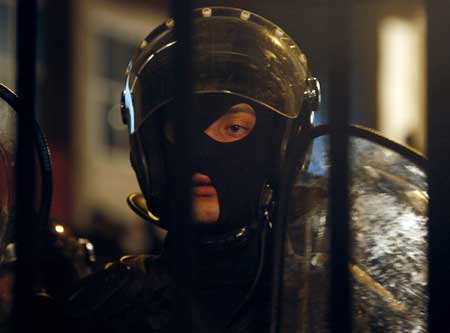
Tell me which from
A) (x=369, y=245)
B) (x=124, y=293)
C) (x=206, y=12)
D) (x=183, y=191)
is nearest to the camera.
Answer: (x=183, y=191)

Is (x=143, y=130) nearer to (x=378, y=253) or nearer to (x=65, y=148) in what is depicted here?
(x=378, y=253)

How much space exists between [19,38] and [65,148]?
11459mm

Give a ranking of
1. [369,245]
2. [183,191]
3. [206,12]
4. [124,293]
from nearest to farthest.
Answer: [183,191] → [369,245] → [124,293] → [206,12]

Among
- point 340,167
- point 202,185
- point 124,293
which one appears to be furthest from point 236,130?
point 340,167

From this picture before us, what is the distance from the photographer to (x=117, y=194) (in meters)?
13.5

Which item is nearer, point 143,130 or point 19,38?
point 19,38

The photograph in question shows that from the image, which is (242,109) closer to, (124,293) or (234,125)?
(234,125)

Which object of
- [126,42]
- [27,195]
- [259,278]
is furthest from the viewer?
[126,42]

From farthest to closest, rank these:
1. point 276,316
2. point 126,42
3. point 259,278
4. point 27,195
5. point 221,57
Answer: point 126,42, point 221,57, point 259,278, point 276,316, point 27,195

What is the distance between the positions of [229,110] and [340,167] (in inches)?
19.6

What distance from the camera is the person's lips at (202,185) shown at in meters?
1.76

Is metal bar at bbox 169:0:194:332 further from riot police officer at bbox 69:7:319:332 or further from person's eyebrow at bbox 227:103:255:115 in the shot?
person's eyebrow at bbox 227:103:255:115

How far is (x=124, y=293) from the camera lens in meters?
1.73

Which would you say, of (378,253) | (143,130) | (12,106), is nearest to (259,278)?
(378,253)
